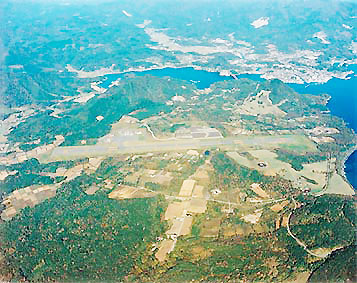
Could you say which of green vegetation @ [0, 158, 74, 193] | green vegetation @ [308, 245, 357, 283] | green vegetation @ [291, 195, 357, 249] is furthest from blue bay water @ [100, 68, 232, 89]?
green vegetation @ [308, 245, 357, 283]

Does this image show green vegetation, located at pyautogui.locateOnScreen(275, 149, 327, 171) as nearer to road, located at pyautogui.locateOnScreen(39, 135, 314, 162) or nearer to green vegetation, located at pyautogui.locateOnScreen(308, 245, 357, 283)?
road, located at pyautogui.locateOnScreen(39, 135, 314, 162)

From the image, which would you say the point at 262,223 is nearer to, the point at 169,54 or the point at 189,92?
the point at 189,92

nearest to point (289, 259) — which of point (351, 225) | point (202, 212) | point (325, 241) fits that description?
point (325, 241)

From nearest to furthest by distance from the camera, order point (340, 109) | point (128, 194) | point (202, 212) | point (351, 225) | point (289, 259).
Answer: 1. point (289, 259)
2. point (351, 225)
3. point (202, 212)
4. point (128, 194)
5. point (340, 109)

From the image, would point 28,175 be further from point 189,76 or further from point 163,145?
point 189,76

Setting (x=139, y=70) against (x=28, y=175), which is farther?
(x=139, y=70)

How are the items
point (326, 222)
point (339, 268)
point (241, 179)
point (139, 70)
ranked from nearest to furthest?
point (339, 268)
point (326, 222)
point (241, 179)
point (139, 70)

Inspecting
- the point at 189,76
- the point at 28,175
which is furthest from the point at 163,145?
the point at 189,76

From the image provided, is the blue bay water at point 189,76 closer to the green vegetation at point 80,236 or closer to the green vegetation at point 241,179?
the green vegetation at point 241,179
